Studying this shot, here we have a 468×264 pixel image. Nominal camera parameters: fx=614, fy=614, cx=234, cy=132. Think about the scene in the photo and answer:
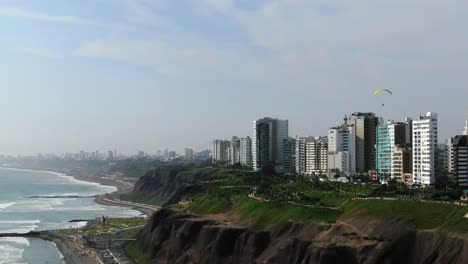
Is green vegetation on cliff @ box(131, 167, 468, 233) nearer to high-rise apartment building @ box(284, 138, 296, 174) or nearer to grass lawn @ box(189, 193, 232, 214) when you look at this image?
grass lawn @ box(189, 193, 232, 214)

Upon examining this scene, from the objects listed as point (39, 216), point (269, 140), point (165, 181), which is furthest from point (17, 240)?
point (269, 140)

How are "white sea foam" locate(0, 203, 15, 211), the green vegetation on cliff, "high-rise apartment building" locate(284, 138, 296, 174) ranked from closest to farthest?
the green vegetation on cliff, "high-rise apartment building" locate(284, 138, 296, 174), "white sea foam" locate(0, 203, 15, 211)

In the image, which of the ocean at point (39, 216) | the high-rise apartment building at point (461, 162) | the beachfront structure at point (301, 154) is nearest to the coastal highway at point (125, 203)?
the ocean at point (39, 216)

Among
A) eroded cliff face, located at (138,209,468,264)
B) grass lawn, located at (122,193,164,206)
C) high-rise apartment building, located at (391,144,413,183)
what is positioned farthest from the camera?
grass lawn, located at (122,193,164,206)

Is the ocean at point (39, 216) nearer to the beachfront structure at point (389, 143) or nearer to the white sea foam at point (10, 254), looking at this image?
the white sea foam at point (10, 254)

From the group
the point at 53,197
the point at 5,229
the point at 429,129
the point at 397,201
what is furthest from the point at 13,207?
the point at 397,201

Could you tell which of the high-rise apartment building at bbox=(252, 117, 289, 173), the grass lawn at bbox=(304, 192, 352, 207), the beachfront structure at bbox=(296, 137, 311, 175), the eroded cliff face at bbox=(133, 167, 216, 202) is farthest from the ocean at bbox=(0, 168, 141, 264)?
the beachfront structure at bbox=(296, 137, 311, 175)
